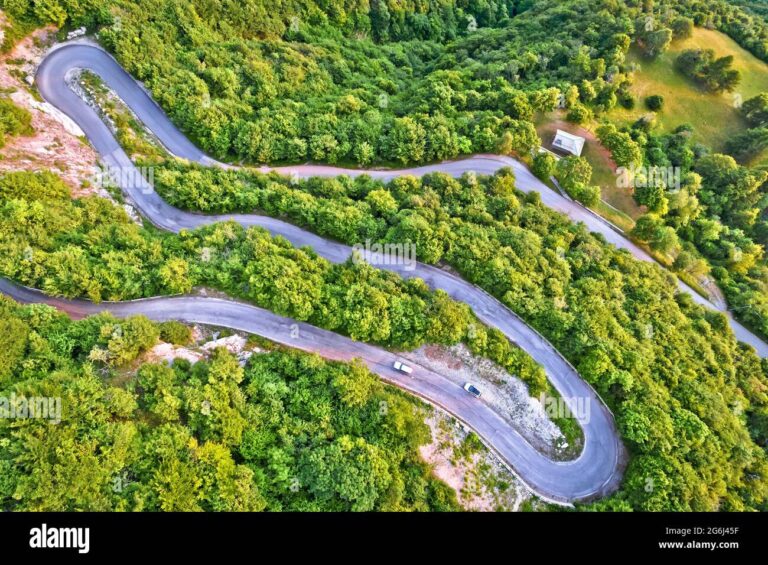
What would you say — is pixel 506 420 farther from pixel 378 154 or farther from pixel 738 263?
pixel 738 263

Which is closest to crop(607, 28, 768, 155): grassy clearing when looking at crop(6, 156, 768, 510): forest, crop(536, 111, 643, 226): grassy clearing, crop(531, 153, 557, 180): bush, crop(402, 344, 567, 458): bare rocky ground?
crop(536, 111, 643, 226): grassy clearing

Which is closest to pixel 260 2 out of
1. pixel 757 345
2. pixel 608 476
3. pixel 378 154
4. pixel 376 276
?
pixel 378 154

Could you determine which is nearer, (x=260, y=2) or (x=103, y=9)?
(x=103, y=9)

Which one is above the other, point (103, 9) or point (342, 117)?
point (103, 9)

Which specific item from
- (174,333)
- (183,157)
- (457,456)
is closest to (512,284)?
(457,456)

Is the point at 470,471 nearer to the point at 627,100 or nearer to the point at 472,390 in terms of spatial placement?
the point at 472,390

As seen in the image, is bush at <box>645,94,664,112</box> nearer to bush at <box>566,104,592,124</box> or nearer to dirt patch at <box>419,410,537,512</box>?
bush at <box>566,104,592,124</box>

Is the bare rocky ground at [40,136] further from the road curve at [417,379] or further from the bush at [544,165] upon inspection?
the bush at [544,165]
